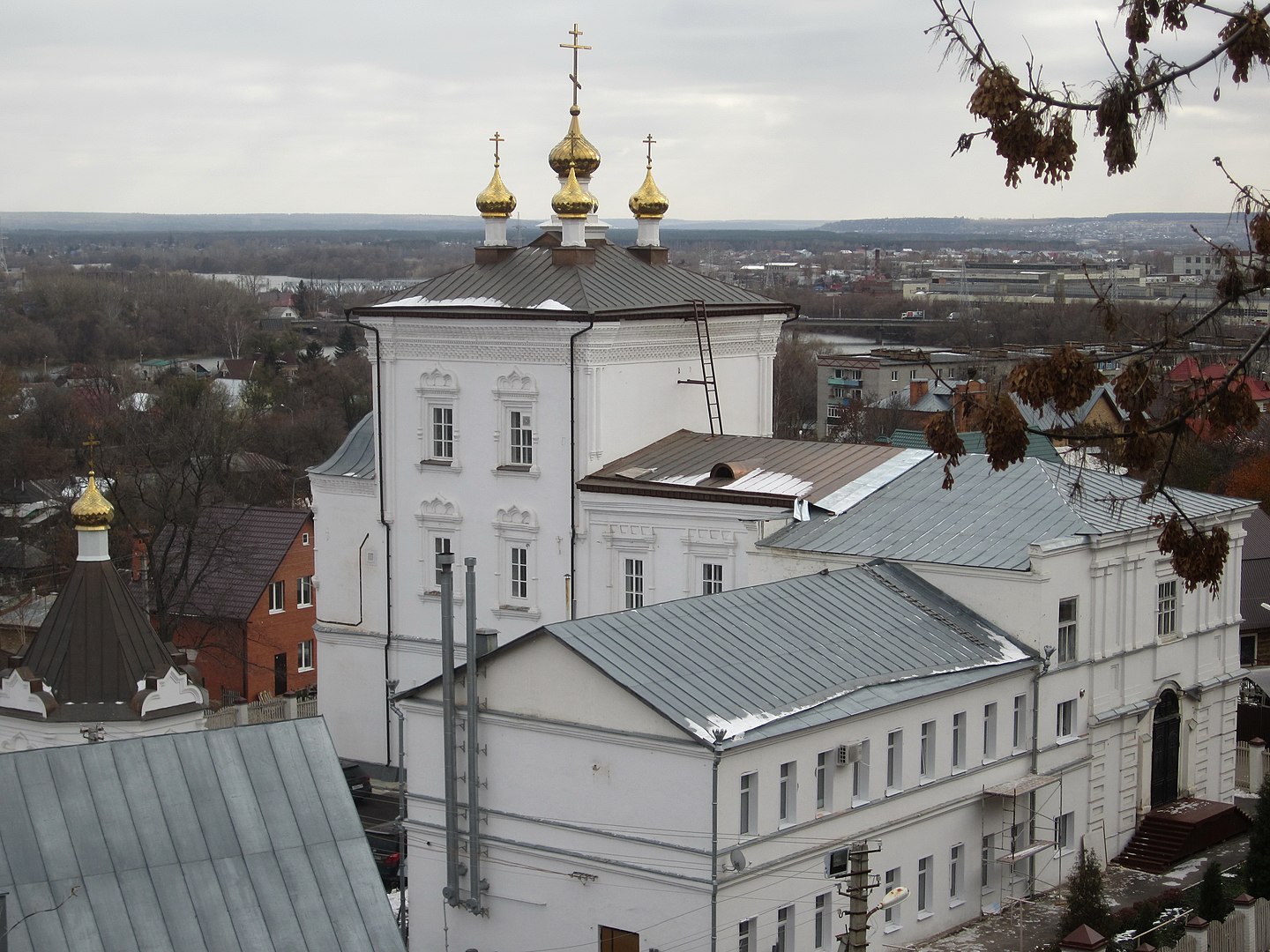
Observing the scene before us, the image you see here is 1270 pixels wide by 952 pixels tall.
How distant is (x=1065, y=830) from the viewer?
27.2m

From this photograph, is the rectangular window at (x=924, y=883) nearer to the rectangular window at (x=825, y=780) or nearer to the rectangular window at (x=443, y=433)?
the rectangular window at (x=825, y=780)

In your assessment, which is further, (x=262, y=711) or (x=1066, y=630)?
(x=262, y=711)

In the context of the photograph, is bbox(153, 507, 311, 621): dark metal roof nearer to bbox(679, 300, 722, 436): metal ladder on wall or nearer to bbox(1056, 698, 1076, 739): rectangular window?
bbox(679, 300, 722, 436): metal ladder on wall

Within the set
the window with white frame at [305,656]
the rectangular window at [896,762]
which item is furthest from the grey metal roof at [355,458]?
the rectangular window at [896,762]

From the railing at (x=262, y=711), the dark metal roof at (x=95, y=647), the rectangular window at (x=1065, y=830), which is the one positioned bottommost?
the railing at (x=262, y=711)

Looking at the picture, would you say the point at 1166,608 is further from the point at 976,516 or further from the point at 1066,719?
the point at 976,516

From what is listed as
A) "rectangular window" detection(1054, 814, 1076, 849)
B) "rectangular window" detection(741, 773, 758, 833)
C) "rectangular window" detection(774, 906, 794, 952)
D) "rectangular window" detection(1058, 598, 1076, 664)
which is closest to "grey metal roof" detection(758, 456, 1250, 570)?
"rectangular window" detection(1058, 598, 1076, 664)

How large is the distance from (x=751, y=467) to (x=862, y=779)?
26.4 ft

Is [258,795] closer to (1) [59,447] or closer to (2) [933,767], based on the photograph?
(2) [933,767]

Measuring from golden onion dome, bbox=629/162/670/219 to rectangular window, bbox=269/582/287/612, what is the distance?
12.2 m

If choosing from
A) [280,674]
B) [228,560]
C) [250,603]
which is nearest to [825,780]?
[250,603]

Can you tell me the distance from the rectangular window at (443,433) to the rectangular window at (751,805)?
12363mm

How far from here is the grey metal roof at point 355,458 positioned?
1361 inches

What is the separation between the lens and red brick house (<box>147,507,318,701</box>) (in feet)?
137
